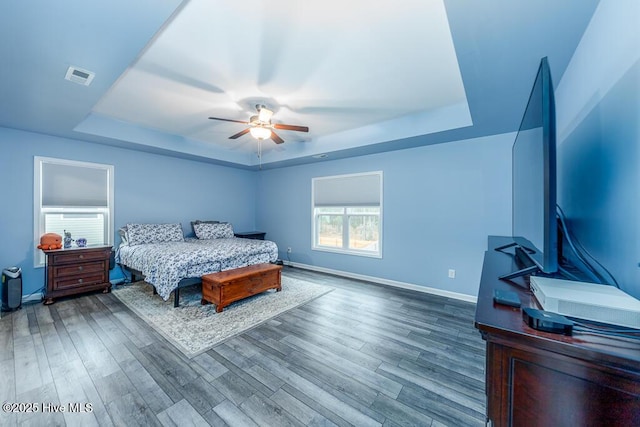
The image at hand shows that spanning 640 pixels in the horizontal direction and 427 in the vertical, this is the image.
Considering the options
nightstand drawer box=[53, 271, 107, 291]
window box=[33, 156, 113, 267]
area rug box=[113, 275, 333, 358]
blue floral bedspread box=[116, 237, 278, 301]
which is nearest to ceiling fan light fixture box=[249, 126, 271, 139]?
blue floral bedspread box=[116, 237, 278, 301]

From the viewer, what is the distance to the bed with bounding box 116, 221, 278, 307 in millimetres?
3131

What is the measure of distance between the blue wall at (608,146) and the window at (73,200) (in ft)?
18.6

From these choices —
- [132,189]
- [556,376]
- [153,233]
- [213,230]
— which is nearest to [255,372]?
[556,376]

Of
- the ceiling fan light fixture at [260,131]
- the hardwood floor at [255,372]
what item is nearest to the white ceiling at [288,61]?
the ceiling fan light fixture at [260,131]

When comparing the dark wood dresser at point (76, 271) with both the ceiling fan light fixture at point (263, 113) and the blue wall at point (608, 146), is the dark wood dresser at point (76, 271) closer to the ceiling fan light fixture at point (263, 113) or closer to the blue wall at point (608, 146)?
the ceiling fan light fixture at point (263, 113)

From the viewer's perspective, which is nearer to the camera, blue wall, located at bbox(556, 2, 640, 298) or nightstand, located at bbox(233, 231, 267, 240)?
blue wall, located at bbox(556, 2, 640, 298)

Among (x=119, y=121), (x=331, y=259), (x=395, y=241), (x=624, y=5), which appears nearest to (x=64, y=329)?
(x=119, y=121)

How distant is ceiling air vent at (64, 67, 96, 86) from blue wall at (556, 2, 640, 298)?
134 inches

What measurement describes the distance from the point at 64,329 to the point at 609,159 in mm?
4545

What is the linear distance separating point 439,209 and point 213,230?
4.25m

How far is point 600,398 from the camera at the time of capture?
606 mm

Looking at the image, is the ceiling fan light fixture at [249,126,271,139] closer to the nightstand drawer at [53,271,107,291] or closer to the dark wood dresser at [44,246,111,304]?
the dark wood dresser at [44,246,111,304]

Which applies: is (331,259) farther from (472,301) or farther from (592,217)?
(592,217)

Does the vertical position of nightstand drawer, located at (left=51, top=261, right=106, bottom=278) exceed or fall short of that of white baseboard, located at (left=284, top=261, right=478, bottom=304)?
it exceeds it
